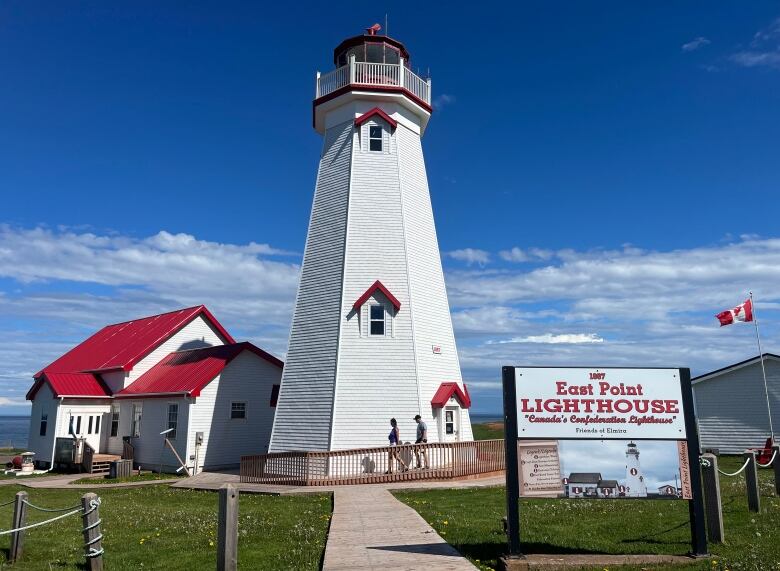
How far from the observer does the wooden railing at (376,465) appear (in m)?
18.6

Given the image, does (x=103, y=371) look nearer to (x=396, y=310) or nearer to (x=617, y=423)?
(x=396, y=310)

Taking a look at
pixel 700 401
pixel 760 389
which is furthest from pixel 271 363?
pixel 760 389

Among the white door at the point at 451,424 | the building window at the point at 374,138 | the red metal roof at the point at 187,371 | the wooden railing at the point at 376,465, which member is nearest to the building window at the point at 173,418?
the red metal roof at the point at 187,371

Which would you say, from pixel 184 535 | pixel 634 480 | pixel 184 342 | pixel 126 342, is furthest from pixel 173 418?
pixel 634 480

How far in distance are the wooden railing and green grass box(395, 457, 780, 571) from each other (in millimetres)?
4856

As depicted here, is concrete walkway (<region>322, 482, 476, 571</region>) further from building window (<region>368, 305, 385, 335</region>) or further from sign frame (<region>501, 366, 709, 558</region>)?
building window (<region>368, 305, 385, 335</region>)

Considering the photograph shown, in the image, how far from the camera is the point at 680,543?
8719 mm

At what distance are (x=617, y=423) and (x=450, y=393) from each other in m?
12.8

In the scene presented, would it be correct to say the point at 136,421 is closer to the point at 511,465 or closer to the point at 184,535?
the point at 184,535

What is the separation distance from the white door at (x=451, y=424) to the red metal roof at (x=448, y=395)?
0.39m

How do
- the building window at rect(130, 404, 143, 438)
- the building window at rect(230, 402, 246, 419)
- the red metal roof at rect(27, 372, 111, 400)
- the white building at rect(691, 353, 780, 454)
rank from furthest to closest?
the red metal roof at rect(27, 372, 111, 400) < the building window at rect(130, 404, 143, 438) < the white building at rect(691, 353, 780, 454) < the building window at rect(230, 402, 246, 419)

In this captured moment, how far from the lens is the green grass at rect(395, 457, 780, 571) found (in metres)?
8.26

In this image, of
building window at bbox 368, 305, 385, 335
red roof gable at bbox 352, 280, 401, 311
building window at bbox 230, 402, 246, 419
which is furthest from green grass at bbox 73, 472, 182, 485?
red roof gable at bbox 352, 280, 401, 311

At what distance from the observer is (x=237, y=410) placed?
27031mm
